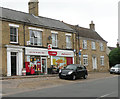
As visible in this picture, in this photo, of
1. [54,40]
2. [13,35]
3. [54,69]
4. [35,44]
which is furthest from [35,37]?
[54,69]

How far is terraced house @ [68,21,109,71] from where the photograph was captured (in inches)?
1253

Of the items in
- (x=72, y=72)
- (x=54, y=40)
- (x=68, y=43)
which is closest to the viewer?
(x=72, y=72)

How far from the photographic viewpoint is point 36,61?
24312 millimetres

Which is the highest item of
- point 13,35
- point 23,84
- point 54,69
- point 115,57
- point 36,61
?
point 13,35

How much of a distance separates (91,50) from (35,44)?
13.1 metres

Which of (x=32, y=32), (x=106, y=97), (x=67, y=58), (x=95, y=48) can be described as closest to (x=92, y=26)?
(x=95, y=48)

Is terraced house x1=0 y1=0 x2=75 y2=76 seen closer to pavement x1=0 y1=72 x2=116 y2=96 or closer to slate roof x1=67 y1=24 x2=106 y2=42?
pavement x1=0 y1=72 x2=116 y2=96

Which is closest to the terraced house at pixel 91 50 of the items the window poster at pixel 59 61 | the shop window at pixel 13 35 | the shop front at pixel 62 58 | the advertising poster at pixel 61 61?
the shop front at pixel 62 58

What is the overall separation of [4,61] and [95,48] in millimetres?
19468

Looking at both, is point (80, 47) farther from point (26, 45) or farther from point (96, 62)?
point (26, 45)

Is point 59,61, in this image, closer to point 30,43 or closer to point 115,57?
point 30,43

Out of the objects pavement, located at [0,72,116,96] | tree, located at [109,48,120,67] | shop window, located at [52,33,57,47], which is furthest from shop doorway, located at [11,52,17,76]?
tree, located at [109,48,120,67]

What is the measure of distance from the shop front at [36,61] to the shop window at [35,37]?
97 centimetres

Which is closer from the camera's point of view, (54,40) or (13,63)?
(13,63)
